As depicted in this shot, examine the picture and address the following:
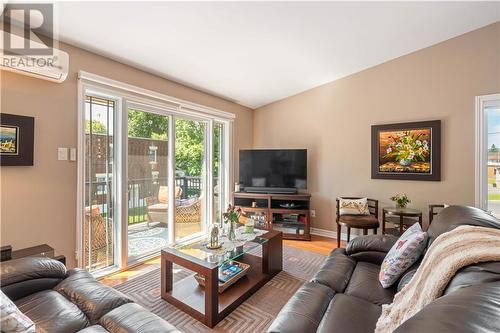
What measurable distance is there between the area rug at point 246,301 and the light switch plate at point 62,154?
1.33 meters

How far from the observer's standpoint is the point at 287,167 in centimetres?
409

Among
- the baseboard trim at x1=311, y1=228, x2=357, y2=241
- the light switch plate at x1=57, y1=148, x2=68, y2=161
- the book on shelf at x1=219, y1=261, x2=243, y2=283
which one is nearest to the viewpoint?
the book on shelf at x1=219, y1=261, x2=243, y2=283

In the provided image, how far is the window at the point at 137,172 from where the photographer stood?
2.62 meters

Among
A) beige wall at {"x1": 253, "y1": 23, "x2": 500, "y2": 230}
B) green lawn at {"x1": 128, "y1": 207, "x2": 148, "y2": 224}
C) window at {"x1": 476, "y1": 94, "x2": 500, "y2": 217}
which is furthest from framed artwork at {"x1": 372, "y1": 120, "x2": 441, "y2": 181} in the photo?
green lawn at {"x1": 128, "y1": 207, "x2": 148, "y2": 224}

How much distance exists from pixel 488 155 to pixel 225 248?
3.36 metres

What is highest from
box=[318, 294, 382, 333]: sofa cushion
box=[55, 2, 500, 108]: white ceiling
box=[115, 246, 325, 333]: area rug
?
box=[55, 2, 500, 108]: white ceiling

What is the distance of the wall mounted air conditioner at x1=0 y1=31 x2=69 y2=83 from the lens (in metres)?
1.88

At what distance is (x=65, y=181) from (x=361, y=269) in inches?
106

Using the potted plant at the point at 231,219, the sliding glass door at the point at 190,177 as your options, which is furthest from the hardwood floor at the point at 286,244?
the potted plant at the point at 231,219

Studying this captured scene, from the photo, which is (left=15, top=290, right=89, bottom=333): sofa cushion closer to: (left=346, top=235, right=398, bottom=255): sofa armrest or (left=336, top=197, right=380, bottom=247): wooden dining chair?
(left=346, top=235, right=398, bottom=255): sofa armrest

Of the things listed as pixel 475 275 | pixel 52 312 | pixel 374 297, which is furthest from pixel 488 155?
pixel 52 312

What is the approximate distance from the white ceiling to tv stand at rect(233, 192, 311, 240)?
1.83m

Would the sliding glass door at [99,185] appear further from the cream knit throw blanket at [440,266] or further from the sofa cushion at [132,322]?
the cream knit throw blanket at [440,266]

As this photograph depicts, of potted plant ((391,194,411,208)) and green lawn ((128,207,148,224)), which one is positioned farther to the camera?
potted plant ((391,194,411,208))
